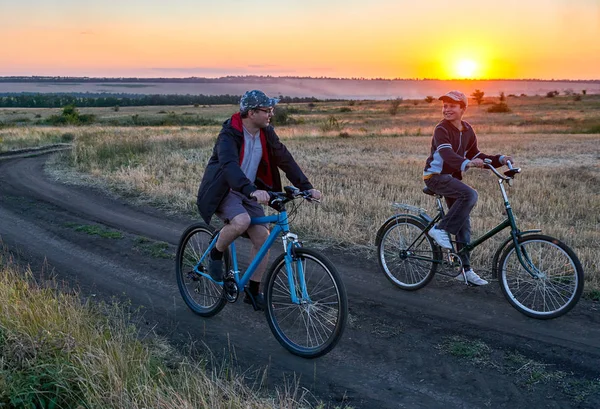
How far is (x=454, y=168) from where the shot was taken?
6461 millimetres

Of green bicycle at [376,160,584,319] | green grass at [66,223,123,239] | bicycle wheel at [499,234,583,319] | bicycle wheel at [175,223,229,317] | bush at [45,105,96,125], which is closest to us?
bicycle wheel at [499,234,583,319]

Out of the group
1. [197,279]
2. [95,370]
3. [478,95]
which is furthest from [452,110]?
[478,95]

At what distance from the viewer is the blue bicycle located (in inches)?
196

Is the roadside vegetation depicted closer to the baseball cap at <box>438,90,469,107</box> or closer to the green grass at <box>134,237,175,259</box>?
the green grass at <box>134,237,175,259</box>

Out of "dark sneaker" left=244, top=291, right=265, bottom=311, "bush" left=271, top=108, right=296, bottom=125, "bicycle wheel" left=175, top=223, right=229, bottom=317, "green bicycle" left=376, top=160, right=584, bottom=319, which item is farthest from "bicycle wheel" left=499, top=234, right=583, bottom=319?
"bush" left=271, top=108, right=296, bottom=125

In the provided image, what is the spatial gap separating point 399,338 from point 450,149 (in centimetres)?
220

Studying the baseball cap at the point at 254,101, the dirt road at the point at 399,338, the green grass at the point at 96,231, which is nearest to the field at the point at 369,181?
the dirt road at the point at 399,338

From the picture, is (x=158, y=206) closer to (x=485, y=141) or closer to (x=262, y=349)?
(x=262, y=349)

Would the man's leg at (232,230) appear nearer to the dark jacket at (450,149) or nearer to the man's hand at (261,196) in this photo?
the man's hand at (261,196)

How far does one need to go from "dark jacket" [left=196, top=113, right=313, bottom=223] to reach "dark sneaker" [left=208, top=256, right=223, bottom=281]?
460mm

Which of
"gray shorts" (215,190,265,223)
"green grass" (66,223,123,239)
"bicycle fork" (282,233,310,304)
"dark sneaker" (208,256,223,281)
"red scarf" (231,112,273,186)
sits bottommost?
"green grass" (66,223,123,239)

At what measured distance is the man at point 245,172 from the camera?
538 centimetres

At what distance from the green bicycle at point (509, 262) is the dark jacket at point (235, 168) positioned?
2101 mm

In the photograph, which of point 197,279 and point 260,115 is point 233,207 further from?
point 197,279
